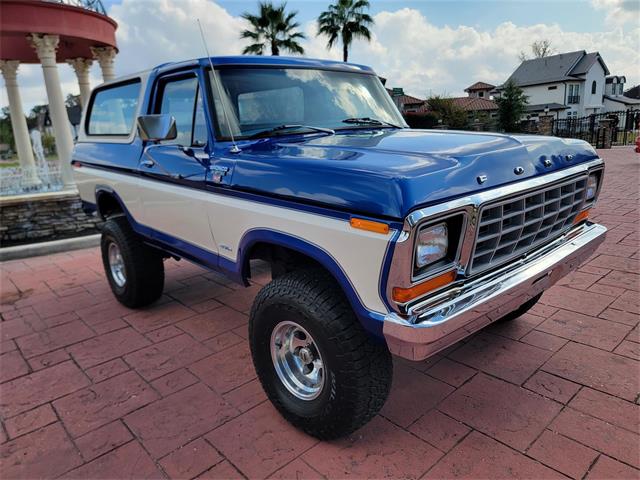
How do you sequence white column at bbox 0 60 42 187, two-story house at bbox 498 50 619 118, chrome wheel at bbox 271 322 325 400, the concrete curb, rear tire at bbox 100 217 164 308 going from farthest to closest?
two-story house at bbox 498 50 619 118 < white column at bbox 0 60 42 187 < the concrete curb < rear tire at bbox 100 217 164 308 < chrome wheel at bbox 271 322 325 400

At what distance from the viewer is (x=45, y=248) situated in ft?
21.8

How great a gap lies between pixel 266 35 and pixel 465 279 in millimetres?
21683

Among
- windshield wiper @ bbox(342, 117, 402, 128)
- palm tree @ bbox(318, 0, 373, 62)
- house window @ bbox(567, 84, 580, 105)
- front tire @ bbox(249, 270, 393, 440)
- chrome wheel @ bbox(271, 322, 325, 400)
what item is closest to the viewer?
front tire @ bbox(249, 270, 393, 440)

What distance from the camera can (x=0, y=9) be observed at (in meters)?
7.37

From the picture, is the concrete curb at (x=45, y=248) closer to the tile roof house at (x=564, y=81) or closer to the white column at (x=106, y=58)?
the white column at (x=106, y=58)

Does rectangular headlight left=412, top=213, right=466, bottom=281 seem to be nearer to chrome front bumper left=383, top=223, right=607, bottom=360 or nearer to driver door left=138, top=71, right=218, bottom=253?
chrome front bumper left=383, top=223, right=607, bottom=360

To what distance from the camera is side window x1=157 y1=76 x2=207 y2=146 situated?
3.05m

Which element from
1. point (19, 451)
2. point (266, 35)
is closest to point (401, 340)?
point (19, 451)

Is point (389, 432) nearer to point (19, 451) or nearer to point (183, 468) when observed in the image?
point (183, 468)

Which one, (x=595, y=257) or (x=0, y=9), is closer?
(x=595, y=257)

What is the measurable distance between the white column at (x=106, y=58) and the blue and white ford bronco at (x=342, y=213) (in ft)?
21.8

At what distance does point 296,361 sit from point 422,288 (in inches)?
39.4

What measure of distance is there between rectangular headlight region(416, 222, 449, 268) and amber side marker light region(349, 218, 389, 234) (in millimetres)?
148

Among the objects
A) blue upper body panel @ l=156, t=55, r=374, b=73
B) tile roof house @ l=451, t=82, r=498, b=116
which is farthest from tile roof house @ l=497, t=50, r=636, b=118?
blue upper body panel @ l=156, t=55, r=374, b=73
